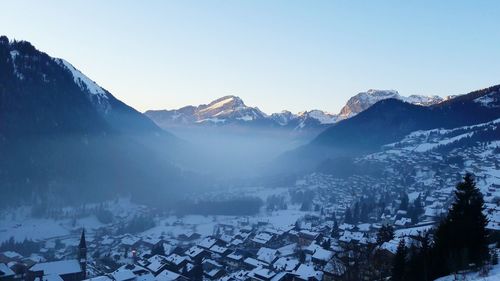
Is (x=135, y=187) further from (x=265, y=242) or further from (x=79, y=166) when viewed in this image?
(x=265, y=242)

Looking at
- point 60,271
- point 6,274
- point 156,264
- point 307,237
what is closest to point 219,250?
point 156,264

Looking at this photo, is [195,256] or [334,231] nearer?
[195,256]

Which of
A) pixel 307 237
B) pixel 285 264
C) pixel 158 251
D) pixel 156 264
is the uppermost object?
pixel 156 264

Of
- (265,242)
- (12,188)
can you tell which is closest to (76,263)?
(265,242)

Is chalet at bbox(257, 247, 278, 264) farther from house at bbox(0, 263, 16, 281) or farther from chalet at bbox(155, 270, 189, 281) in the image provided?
house at bbox(0, 263, 16, 281)

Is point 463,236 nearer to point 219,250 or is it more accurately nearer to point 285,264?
point 285,264

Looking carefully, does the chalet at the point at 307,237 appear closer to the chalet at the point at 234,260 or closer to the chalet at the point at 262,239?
the chalet at the point at 262,239

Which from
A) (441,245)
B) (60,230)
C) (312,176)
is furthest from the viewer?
(312,176)

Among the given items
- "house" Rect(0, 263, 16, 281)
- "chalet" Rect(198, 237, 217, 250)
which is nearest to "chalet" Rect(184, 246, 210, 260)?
"chalet" Rect(198, 237, 217, 250)
